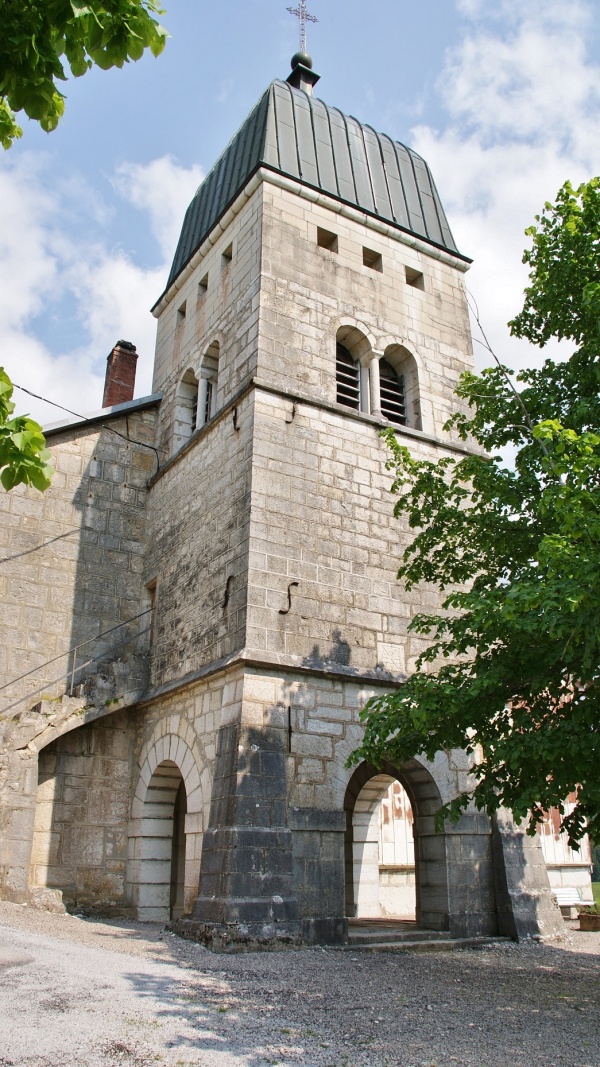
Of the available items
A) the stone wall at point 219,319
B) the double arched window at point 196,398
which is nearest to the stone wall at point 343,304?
the stone wall at point 219,319

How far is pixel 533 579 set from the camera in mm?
7074

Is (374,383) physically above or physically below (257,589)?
above

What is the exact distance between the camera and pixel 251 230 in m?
12.8

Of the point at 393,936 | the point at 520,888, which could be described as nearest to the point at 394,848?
the point at 520,888

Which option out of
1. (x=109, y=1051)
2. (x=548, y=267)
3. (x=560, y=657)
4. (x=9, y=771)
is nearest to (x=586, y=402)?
(x=548, y=267)

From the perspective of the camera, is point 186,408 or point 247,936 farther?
point 186,408

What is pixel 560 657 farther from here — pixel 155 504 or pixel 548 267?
pixel 155 504

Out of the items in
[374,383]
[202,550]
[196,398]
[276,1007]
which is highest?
[196,398]

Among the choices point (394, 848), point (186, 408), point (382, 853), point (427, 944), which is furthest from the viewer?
point (394, 848)

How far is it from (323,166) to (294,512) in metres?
6.48

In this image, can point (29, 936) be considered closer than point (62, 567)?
Yes

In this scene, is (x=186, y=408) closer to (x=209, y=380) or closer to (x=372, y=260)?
(x=209, y=380)

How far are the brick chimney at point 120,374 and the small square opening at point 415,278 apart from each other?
221 inches

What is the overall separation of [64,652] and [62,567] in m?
1.30
